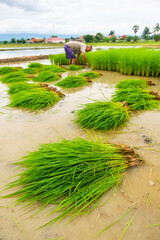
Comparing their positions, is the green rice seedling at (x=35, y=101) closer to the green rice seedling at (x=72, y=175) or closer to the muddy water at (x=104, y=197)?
the muddy water at (x=104, y=197)

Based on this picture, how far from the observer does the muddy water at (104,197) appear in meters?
0.91

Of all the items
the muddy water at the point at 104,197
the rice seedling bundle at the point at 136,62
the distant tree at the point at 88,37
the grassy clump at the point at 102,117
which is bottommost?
the muddy water at the point at 104,197

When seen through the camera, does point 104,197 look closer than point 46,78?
Yes

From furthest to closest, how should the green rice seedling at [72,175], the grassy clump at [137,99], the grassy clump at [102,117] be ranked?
the grassy clump at [137,99] → the grassy clump at [102,117] → the green rice seedling at [72,175]

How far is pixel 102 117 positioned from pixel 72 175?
40.7 inches

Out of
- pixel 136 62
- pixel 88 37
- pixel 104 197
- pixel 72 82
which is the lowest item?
pixel 104 197

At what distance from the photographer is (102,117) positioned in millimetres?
2068

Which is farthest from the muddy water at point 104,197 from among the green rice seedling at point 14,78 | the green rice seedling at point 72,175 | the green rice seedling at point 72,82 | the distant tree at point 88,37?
the distant tree at point 88,37

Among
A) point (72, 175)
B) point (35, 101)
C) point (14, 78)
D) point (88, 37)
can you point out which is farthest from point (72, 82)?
point (88, 37)

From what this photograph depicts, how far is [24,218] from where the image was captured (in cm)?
99

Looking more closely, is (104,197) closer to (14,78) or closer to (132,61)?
(14,78)

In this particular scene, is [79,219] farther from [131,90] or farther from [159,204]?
Answer: [131,90]

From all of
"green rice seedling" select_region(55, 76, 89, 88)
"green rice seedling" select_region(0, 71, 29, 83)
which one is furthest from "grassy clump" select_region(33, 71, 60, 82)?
"green rice seedling" select_region(55, 76, 89, 88)

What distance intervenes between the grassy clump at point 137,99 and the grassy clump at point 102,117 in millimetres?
457
